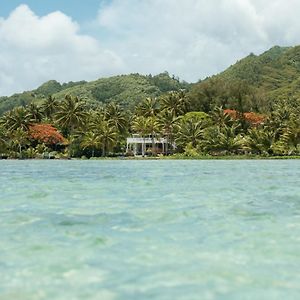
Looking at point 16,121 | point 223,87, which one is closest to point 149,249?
point 16,121

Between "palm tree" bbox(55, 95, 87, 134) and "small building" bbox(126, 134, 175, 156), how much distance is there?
25.7ft

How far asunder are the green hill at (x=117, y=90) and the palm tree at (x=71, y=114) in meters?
59.2

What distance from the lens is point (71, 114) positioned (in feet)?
214

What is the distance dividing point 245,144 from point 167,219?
49860mm

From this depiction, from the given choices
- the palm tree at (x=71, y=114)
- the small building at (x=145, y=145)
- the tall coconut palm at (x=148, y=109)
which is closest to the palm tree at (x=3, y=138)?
the palm tree at (x=71, y=114)

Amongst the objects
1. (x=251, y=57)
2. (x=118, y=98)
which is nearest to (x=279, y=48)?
(x=251, y=57)

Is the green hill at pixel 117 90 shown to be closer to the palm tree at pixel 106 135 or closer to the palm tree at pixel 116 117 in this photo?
the palm tree at pixel 116 117

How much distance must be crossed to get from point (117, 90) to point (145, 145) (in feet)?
231

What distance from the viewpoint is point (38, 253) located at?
686 centimetres

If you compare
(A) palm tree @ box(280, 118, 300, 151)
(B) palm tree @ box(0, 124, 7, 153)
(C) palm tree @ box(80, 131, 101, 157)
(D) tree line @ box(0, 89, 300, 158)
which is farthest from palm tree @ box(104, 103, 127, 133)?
(A) palm tree @ box(280, 118, 300, 151)

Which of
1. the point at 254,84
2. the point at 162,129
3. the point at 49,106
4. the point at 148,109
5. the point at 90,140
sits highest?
the point at 254,84

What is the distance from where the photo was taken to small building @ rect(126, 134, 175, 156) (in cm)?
6938

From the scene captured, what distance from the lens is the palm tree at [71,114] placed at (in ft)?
215

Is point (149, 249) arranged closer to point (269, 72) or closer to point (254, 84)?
point (254, 84)
